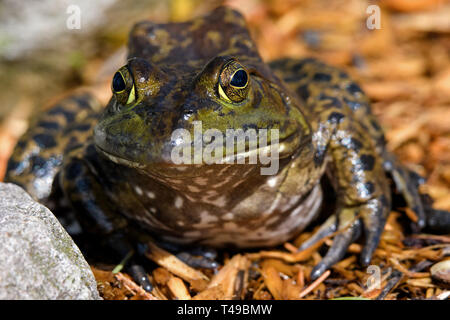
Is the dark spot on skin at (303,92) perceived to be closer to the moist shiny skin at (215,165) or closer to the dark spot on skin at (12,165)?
the moist shiny skin at (215,165)

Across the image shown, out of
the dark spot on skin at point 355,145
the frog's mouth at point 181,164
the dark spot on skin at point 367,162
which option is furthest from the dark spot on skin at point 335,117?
the frog's mouth at point 181,164

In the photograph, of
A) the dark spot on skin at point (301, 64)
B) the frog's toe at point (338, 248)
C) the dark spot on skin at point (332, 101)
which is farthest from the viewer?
the dark spot on skin at point (301, 64)

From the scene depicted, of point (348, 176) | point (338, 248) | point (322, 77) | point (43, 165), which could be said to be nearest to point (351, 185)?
point (348, 176)

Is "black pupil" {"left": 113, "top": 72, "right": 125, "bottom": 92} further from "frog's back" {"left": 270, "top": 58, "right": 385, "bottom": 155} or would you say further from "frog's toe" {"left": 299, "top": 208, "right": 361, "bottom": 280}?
"frog's toe" {"left": 299, "top": 208, "right": 361, "bottom": 280}

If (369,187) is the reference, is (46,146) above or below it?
above

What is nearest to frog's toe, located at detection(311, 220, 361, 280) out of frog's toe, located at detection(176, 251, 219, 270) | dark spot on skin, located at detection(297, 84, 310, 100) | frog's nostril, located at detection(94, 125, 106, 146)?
frog's toe, located at detection(176, 251, 219, 270)

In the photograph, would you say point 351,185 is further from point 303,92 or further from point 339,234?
point 303,92

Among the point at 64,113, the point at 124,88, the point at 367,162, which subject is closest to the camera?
the point at 124,88
